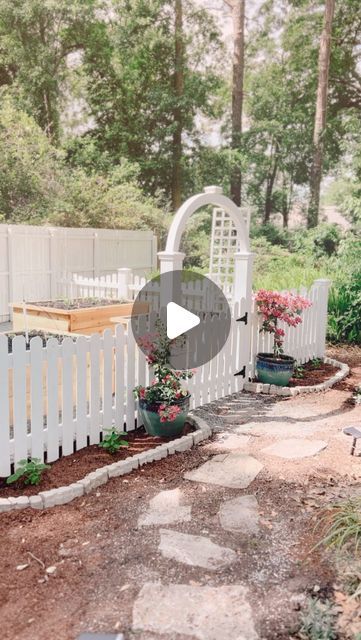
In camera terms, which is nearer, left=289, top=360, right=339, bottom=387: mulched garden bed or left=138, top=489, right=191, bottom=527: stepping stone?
left=138, top=489, right=191, bottom=527: stepping stone

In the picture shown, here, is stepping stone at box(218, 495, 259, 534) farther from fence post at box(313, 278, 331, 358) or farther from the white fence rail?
the white fence rail

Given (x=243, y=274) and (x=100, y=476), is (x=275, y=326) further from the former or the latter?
(x=100, y=476)

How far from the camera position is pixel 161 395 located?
417cm

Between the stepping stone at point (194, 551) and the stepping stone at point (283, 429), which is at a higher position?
the stepping stone at point (194, 551)

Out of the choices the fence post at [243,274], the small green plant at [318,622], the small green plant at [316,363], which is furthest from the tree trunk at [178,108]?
the small green plant at [318,622]

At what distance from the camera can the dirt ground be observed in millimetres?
2152

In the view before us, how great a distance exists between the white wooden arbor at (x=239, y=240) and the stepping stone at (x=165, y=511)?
2184 millimetres

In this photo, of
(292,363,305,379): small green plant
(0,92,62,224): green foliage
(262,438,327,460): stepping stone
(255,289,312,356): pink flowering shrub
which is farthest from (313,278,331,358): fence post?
(0,92,62,224): green foliage

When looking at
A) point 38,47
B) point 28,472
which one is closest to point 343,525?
point 28,472

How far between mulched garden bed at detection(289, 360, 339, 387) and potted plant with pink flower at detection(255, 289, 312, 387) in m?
0.28

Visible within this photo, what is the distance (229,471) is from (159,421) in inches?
30.4

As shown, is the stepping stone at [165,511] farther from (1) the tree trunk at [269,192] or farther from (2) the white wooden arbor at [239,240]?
(1) the tree trunk at [269,192]

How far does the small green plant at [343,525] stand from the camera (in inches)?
103

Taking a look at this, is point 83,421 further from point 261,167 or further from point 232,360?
point 261,167
